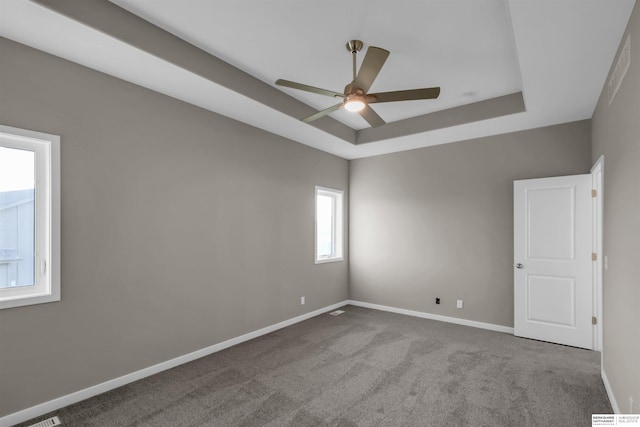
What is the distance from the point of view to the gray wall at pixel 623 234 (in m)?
1.89

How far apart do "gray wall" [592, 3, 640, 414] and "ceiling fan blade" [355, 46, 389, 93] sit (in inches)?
55.6

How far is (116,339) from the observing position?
2811 mm

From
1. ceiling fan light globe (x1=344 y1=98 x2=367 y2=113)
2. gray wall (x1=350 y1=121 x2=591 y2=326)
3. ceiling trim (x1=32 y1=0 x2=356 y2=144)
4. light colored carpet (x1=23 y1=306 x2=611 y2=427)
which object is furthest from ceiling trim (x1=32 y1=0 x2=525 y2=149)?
light colored carpet (x1=23 y1=306 x2=611 y2=427)

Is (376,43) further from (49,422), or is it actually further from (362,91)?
(49,422)

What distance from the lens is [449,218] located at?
4.80 m

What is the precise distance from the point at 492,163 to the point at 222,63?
361 centimetres

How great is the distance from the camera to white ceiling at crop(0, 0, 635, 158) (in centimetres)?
213

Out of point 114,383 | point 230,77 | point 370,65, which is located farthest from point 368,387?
point 230,77

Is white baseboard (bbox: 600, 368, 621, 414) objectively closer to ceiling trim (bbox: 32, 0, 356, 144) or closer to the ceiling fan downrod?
the ceiling fan downrod

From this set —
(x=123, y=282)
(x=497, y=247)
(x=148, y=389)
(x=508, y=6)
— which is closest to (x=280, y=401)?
(x=148, y=389)

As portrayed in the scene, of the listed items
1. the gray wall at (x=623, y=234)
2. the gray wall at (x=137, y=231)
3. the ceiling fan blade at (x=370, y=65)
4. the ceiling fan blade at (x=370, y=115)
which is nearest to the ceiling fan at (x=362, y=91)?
the ceiling fan blade at (x=370, y=65)

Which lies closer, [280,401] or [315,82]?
[280,401]

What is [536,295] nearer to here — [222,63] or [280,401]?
[280,401]

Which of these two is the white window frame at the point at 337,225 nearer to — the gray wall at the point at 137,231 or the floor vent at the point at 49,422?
the gray wall at the point at 137,231
